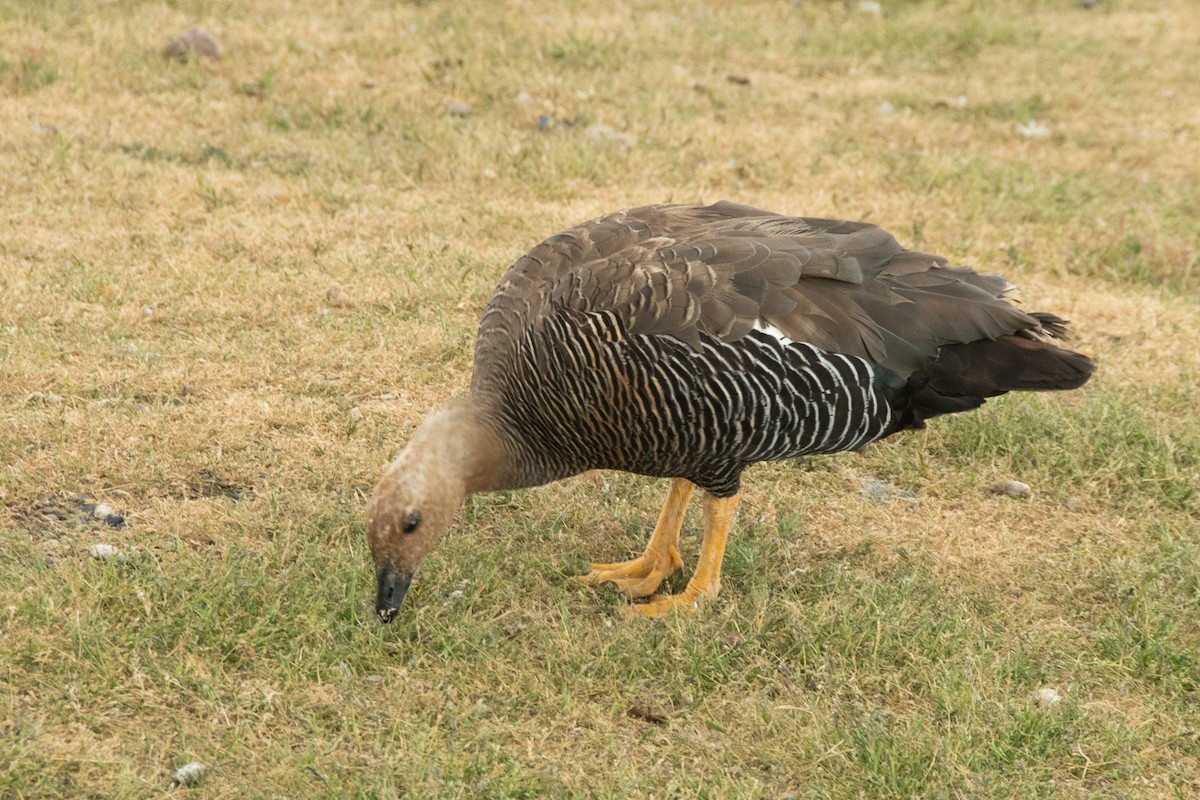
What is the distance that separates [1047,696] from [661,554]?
69.6 inches

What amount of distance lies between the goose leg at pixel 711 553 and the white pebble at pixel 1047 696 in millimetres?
1369

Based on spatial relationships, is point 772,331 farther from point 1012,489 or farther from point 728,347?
point 1012,489

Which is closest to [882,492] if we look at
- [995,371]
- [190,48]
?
[995,371]

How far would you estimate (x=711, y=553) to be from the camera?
233 inches

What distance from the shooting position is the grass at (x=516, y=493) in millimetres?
4836

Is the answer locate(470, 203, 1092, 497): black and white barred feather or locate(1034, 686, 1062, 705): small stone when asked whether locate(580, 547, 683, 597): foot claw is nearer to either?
locate(470, 203, 1092, 497): black and white barred feather

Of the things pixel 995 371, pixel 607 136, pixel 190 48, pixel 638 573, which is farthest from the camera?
pixel 190 48

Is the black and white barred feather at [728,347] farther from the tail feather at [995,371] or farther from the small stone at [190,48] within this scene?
the small stone at [190,48]

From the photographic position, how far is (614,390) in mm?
5312

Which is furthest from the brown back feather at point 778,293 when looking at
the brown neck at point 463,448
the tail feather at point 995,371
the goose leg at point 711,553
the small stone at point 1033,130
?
the small stone at point 1033,130

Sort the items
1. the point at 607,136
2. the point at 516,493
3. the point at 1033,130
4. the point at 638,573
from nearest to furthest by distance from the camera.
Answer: the point at 638,573, the point at 516,493, the point at 607,136, the point at 1033,130

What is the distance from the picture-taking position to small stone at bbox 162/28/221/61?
36.7 feet

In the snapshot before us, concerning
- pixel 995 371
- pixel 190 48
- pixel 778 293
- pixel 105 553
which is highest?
pixel 778 293

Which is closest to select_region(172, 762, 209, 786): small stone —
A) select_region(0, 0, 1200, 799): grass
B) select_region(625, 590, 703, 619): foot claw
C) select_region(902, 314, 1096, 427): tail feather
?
select_region(0, 0, 1200, 799): grass
